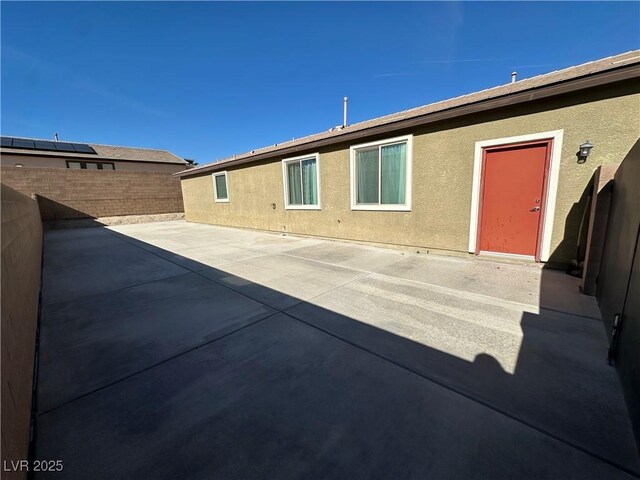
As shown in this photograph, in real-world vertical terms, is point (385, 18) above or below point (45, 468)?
above

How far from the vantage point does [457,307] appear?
3.21 meters

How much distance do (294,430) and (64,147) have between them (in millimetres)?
28825

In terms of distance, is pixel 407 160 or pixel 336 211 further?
pixel 336 211

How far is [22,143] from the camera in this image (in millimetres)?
19562

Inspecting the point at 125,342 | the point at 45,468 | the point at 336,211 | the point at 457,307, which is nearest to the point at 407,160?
the point at 336,211

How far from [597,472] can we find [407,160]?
5450 millimetres

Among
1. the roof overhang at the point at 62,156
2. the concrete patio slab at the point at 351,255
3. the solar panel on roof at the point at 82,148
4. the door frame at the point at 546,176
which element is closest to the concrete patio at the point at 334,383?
the door frame at the point at 546,176

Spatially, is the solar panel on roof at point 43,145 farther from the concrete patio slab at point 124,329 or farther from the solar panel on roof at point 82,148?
the concrete patio slab at point 124,329

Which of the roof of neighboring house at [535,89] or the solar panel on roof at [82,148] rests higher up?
the solar panel on roof at [82,148]

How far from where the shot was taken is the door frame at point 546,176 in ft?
13.9

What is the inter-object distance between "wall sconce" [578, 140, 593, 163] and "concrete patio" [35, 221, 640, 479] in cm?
188

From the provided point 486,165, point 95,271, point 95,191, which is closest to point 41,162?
point 95,191

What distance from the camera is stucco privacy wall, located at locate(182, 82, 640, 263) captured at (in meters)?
3.81

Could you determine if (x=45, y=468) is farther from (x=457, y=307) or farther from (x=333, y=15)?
(x=333, y=15)
